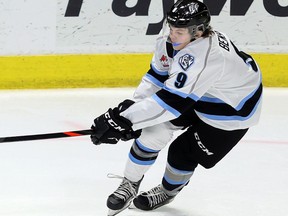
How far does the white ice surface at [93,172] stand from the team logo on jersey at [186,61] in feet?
2.25

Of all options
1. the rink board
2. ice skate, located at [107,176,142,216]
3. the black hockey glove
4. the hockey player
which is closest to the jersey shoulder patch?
the hockey player

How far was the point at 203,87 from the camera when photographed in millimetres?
2453

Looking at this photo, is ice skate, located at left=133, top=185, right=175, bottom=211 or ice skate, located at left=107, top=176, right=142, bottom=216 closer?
ice skate, located at left=107, top=176, right=142, bottom=216

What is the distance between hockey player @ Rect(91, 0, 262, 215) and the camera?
245 centimetres

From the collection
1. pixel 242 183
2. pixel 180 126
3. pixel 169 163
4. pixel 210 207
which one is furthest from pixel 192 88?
pixel 242 183

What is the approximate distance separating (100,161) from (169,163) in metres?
0.77

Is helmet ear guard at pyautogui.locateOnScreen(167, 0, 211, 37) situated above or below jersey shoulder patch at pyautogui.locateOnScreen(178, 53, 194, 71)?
above

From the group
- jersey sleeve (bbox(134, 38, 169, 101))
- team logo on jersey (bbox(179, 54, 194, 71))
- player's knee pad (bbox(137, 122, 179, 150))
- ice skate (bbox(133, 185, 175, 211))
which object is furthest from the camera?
ice skate (bbox(133, 185, 175, 211))

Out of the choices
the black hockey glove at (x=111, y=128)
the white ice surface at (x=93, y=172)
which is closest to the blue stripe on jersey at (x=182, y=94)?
the black hockey glove at (x=111, y=128)

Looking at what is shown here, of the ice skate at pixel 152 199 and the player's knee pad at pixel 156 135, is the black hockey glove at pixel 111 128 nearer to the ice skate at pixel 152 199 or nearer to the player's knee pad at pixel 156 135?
the player's knee pad at pixel 156 135

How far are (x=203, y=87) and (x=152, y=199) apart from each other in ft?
1.97

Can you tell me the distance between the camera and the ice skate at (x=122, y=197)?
8.88 feet

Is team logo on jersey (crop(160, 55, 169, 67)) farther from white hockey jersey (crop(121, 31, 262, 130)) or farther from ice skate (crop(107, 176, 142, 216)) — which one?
ice skate (crop(107, 176, 142, 216))

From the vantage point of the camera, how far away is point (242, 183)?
3256mm
